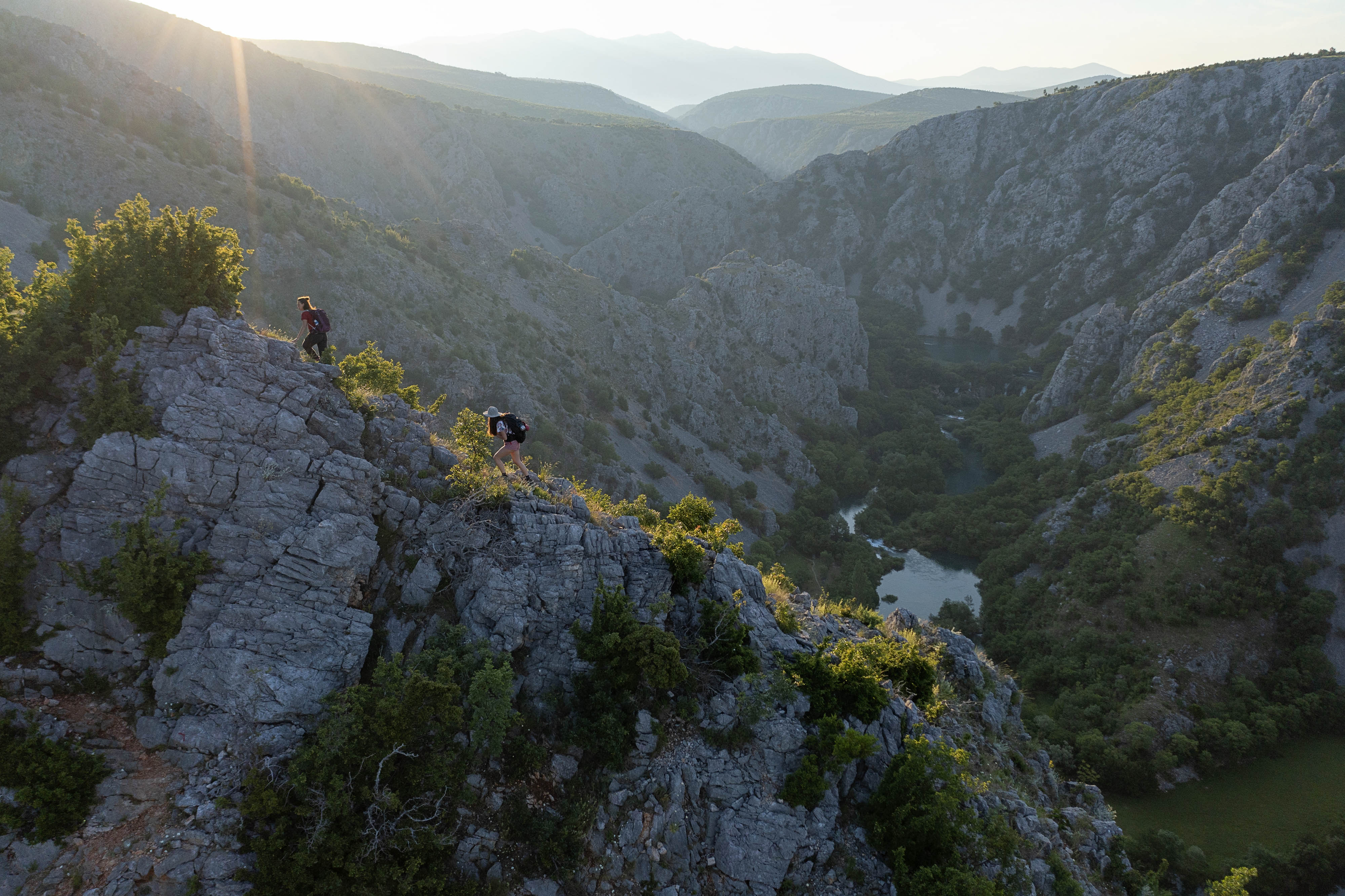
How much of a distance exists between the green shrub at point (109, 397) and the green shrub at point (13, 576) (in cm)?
156

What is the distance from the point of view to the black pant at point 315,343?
15953 mm

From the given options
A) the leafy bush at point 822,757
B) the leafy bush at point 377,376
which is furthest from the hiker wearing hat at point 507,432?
the leafy bush at point 822,757

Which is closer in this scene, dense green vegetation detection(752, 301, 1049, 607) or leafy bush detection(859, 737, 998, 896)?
leafy bush detection(859, 737, 998, 896)

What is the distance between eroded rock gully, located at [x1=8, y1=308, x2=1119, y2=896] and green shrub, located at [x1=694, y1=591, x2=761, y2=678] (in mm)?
382

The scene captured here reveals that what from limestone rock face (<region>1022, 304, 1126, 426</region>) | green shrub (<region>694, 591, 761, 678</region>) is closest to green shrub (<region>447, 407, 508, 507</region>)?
green shrub (<region>694, 591, 761, 678</region>)

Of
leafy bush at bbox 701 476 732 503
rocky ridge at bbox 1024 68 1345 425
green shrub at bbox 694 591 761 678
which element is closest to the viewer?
green shrub at bbox 694 591 761 678

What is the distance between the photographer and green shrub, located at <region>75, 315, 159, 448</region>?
479 inches

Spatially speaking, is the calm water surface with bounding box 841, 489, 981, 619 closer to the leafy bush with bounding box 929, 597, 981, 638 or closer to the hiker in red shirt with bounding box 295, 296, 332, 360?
the leafy bush with bounding box 929, 597, 981, 638

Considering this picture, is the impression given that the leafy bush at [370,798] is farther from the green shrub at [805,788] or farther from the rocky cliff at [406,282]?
the rocky cliff at [406,282]

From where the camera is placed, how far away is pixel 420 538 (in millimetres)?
13867

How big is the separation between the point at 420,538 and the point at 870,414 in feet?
277

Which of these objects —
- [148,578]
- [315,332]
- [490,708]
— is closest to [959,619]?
[490,708]

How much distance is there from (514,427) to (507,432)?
0.21 metres

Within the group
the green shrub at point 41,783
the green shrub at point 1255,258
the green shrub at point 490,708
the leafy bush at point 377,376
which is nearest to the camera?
the green shrub at point 41,783
